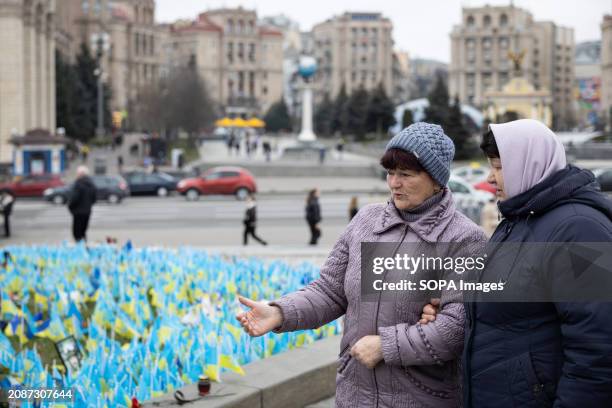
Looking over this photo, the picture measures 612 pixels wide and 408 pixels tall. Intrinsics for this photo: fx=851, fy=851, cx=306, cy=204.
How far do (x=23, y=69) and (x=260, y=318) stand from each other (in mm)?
53199

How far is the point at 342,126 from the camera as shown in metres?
105

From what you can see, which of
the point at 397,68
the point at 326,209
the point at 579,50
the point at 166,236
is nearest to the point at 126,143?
the point at 326,209

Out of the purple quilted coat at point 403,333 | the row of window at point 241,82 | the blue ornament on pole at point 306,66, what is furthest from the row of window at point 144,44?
the purple quilted coat at point 403,333

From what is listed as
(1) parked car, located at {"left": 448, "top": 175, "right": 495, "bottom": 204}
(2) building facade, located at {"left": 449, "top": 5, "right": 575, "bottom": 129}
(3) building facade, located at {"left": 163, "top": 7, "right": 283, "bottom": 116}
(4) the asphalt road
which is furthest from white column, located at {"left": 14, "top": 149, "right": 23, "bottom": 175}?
(3) building facade, located at {"left": 163, "top": 7, "right": 283, "bottom": 116}

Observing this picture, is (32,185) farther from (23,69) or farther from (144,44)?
(144,44)

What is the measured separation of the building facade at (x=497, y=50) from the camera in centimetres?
15325

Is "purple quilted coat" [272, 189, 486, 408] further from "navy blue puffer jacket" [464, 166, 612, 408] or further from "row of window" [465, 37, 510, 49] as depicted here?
"row of window" [465, 37, 510, 49]

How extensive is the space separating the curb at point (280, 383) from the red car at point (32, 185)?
33349mm

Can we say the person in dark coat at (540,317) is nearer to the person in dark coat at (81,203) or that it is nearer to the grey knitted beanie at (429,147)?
the grey knitted beanie at (429,147)

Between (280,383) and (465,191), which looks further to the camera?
(465,191)

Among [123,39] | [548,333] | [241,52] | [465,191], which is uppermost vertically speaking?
[241,52]

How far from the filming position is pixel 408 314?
332 centimetres

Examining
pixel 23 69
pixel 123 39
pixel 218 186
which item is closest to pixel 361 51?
pixel 123 39

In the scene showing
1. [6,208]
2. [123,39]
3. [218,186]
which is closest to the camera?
[6,208]
